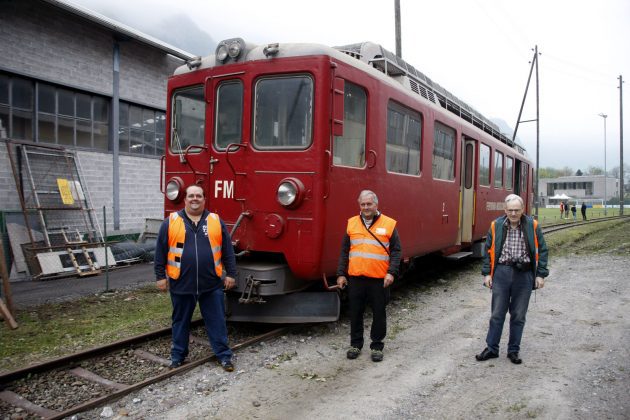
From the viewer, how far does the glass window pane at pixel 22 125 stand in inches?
405

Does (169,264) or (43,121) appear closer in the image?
(169,264)

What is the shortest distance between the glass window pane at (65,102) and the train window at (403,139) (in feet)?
26.5

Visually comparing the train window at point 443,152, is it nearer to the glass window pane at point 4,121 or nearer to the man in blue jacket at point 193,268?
the man in blue jacket at point 193,268

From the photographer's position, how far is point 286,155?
5422 mm

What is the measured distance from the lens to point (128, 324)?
625 centimetres

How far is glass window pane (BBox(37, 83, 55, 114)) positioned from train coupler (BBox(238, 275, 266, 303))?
796cm

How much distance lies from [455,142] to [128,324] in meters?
6.11

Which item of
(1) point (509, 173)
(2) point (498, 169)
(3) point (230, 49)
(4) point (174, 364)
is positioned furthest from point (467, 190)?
(4) point (174, 364)

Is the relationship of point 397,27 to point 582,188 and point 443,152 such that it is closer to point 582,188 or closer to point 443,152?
point 443,152

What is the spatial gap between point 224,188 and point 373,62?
3.00 meters

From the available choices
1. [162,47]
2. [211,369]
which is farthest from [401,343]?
[162,47]

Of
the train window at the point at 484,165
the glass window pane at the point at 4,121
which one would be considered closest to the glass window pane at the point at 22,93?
the glass window pane at the point at 4,121

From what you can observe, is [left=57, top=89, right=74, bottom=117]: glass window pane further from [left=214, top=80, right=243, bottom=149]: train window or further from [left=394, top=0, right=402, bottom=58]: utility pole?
[left=394, top=0, right=402, bottom=58]: utility pole

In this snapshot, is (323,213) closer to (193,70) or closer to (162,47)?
(193,70)
